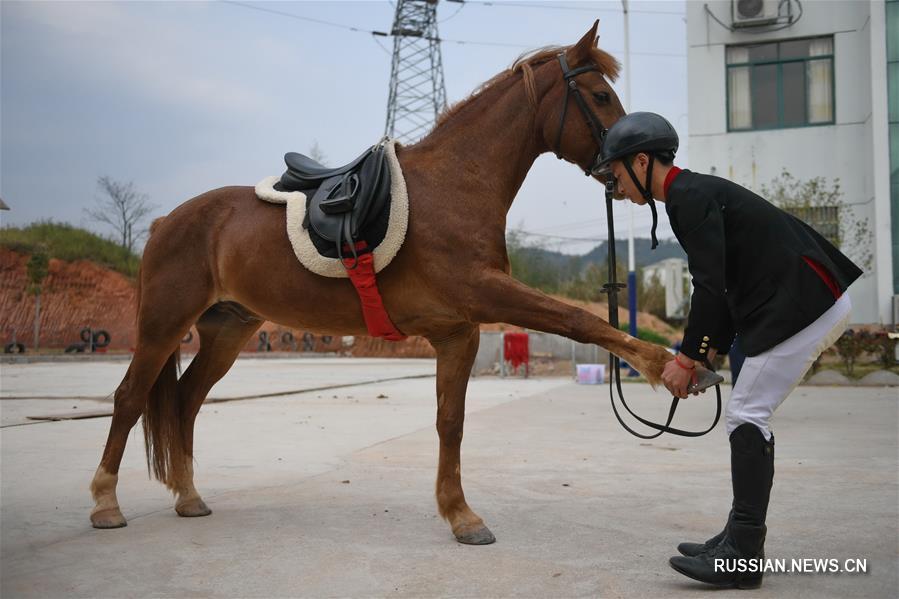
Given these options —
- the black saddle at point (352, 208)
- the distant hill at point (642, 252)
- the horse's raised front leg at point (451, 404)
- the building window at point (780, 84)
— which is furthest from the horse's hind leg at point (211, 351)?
the distant hill at point (642, 252)

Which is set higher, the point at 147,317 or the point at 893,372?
the point at 147,317

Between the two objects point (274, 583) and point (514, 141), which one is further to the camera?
point (514, 141)

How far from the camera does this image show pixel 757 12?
17.8m

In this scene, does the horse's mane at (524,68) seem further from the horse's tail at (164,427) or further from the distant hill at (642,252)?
the distant hill at (642,252)

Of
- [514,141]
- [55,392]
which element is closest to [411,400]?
[55,392]

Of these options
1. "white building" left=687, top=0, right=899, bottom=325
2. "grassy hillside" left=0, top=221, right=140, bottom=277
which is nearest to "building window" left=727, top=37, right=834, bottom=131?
"white building" left=687, top=0, right=899, bottom=325

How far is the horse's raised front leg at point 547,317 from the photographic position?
302 centimetres

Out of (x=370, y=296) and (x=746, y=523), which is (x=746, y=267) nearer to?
(x=746, y=523)

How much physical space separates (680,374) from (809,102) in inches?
715

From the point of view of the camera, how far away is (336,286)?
12.1 ft

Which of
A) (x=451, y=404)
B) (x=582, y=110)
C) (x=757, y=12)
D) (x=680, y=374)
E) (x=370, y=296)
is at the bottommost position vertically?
(x=451, y=404)

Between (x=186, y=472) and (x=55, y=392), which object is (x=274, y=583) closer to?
(x=186, y=472)

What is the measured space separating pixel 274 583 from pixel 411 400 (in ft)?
26.3

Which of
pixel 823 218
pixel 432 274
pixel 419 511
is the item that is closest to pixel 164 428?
pixel 419 511
